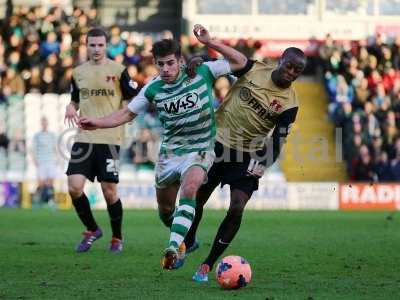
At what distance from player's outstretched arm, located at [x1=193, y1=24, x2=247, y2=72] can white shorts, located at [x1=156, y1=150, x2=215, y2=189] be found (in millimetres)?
873

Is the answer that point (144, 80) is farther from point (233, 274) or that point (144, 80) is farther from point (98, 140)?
point (233, 274)

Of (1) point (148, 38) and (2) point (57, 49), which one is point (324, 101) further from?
(2) point (57, 49)

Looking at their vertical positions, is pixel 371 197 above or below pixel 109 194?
below

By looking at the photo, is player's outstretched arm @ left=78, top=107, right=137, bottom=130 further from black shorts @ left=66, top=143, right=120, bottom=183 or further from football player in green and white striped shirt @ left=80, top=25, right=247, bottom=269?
black shorts @ left=66, top=143, right=120, bottom=183

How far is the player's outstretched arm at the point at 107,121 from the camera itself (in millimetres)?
9499

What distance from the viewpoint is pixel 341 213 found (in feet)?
73.6

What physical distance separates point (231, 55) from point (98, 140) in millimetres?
3377

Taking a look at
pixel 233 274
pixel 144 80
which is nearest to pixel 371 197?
pixel 144 80

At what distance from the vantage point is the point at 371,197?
24.8 m

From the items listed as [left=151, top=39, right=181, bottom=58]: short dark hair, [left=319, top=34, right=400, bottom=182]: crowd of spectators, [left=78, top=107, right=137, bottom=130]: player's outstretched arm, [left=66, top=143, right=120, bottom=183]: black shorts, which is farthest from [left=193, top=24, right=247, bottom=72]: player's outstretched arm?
[left=319, top=34, right=400, bottom=182]: crowd of spectators

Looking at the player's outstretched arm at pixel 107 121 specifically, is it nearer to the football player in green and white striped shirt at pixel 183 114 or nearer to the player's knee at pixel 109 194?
the football player in green and white striped shirt at pixel 183 114

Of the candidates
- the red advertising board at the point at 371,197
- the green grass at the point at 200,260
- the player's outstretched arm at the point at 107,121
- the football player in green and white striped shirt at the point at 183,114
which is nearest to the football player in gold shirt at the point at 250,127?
the football player in green and white striped shirt at the point at 183,114

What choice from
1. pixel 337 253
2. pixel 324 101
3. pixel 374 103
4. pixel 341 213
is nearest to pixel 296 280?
pixel 337 253

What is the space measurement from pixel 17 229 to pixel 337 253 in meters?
5.85
